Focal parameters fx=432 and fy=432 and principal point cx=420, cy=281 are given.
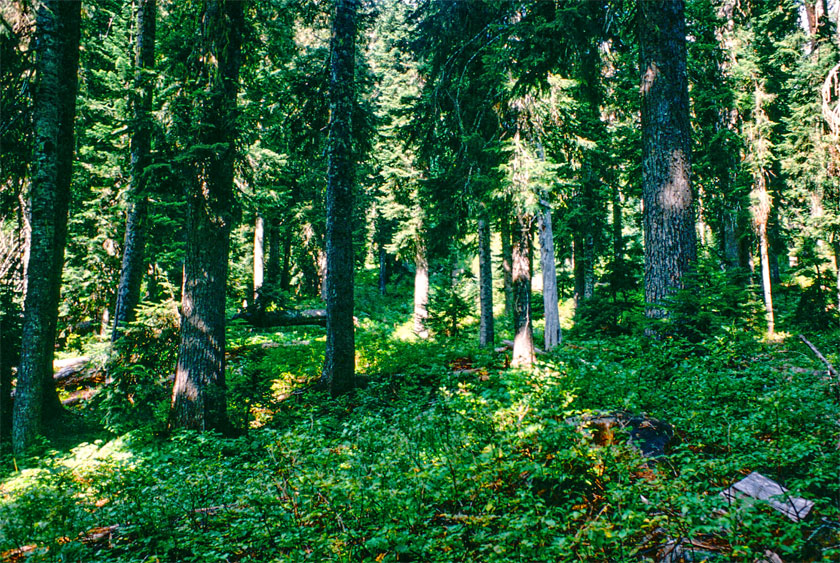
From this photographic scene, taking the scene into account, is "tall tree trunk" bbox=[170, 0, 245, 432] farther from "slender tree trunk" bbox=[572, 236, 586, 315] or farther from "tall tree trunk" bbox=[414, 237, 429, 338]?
"slender tree trunk" bbox=[572, 236, 586, 315]

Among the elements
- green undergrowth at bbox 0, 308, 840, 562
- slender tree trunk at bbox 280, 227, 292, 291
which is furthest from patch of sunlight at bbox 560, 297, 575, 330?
slender tree trunk at bbox 280, 227, 292, 291

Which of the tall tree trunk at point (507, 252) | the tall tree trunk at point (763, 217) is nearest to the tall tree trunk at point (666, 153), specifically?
the tall tree trunk at point (507, 252)

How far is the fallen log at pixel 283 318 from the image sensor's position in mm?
17984

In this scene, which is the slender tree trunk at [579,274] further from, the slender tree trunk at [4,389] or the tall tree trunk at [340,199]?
the slender tree trunk at [4,389]

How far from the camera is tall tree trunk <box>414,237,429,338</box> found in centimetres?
1836

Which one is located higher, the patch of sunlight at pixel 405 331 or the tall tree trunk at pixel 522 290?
the tall tree trunk at pixel 522 290

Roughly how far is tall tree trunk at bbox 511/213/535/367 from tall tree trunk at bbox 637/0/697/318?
366 cm

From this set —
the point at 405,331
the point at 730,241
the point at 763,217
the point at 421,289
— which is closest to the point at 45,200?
the point at 405,331

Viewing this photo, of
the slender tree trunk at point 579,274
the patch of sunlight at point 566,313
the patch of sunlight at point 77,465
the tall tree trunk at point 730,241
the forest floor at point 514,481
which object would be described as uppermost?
the tall tree trunk at point 730,241

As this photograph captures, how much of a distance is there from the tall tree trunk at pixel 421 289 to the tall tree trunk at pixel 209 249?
10.8 metres

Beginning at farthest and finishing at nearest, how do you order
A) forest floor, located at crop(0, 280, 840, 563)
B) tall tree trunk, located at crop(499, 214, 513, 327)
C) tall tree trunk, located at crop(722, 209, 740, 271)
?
1. tall tree trunk, located at crop(722, 209, 740, 271)
2. tall tree trunk, located at crop(499, 214, 513, 327)
3. forest floor, located at crop(0, 280, 840, 563)

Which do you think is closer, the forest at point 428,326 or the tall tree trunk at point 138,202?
the forest at point 428,326

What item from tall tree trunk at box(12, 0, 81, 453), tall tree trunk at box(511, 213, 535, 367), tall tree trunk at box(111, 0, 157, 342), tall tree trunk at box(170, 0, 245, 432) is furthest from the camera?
tall tree trunk at box(511, 213, 535, 367)

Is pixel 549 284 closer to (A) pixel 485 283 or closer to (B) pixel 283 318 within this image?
(A) pixel 485 283
